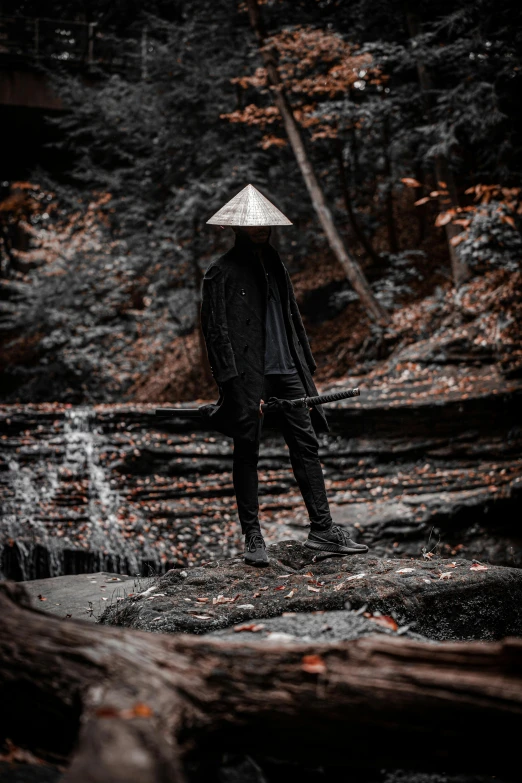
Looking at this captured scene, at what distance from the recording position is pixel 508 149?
11148mm

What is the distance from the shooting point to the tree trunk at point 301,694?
2090mm

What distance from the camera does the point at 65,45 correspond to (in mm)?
21016

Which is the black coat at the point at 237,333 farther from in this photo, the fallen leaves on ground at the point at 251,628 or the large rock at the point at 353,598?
the fallen leaves on ground at the point at 251,628

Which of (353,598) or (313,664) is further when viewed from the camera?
(353,598)

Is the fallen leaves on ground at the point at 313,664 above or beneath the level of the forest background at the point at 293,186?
beneath

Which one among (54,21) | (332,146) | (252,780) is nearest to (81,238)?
(332,146)

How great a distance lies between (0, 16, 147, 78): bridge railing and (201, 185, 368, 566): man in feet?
58.4

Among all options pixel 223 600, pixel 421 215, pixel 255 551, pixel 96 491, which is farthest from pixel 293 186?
pixel 223 600

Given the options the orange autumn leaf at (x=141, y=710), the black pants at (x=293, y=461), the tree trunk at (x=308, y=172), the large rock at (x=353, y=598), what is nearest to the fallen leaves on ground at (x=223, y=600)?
the large rock at (x=353, y=598)

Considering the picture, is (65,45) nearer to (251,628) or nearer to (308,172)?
(308,172)

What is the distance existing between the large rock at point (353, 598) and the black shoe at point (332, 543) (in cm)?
22

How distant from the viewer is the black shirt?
4.84 m

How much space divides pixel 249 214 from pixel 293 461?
1864 mm

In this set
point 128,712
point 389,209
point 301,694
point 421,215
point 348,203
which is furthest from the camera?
point 421,215
